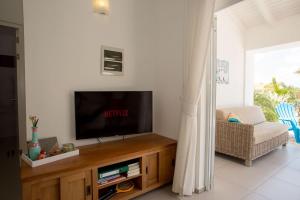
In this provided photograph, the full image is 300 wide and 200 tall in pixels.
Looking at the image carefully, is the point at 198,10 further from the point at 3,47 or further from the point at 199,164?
the point at 3,47

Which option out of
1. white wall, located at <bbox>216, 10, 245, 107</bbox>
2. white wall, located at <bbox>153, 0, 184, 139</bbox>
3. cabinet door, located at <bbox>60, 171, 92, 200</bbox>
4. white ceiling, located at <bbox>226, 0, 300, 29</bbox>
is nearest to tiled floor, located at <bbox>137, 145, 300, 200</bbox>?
cabinet door, located at <bbox>60, 171, 92, 200</bbox>

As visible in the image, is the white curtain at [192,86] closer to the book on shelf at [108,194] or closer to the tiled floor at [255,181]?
the tiled floor at [255,181]

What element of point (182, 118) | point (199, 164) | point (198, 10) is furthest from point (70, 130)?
point (198, 10)

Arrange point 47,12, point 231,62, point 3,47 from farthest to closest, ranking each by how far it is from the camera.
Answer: point 231,62 < point 3,47 < point 47,12

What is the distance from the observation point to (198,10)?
70.4 inches

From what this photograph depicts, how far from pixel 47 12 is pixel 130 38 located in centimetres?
94

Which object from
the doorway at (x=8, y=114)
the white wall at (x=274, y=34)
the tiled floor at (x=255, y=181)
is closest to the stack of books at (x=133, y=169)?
the tiled floor at (x=255, y=181)

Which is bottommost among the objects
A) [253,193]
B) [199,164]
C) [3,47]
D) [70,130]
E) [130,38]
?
[253,193]

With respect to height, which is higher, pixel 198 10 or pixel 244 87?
pixel 198 10

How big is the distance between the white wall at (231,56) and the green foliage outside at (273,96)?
140 centimetres

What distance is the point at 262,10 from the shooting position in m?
3.81

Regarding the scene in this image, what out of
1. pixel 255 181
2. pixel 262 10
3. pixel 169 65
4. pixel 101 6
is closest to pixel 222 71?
pixel 262 10

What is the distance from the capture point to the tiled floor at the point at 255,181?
77.0 inches

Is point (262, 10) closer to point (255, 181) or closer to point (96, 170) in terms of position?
point (255, 181)
